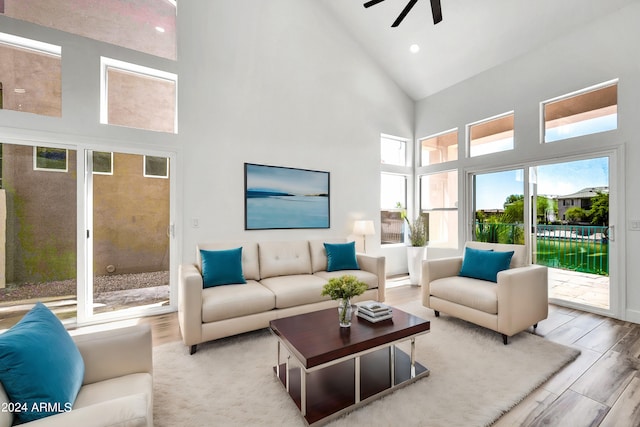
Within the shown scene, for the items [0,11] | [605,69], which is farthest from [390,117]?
[0,11]

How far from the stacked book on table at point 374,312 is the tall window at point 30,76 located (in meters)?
3.68

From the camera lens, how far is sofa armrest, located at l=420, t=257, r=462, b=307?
3361 mm

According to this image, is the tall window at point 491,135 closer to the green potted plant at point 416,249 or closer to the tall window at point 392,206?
the tall window at point 392,206

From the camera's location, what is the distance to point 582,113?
3635 mm

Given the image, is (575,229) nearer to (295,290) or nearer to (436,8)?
(436,8)

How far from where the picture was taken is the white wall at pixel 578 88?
10.5ft

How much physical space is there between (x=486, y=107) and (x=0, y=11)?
20.2 ft

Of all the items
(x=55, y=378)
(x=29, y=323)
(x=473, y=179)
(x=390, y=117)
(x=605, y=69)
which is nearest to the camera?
(x=55, y=378)

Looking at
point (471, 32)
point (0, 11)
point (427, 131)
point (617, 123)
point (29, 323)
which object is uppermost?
point (471, 32)

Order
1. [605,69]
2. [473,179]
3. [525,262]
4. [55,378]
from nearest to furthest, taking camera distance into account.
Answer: [55,378] < [525,262] < [605,69] < [473,179]

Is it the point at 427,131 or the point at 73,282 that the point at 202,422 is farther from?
the point at 427,131

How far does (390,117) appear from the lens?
18.0 feet

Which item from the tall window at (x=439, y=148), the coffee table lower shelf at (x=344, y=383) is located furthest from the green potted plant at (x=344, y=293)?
the tall window at (x=439, y=148)

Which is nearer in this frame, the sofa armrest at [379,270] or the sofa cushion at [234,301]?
the sofa cushion at [234,301]
